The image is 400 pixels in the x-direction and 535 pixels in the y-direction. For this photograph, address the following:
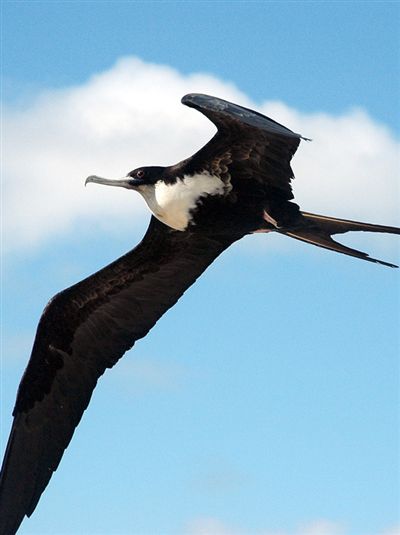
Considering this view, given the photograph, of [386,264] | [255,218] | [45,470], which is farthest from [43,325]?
[386,264]

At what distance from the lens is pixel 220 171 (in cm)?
909

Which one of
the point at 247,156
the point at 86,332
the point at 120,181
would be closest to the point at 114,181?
the point at 120,181

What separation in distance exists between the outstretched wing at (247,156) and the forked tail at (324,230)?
232 mm

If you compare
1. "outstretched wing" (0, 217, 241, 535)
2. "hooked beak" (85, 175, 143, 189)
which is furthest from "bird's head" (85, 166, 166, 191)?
"outstretched wing" (0, 217, 241, 535)

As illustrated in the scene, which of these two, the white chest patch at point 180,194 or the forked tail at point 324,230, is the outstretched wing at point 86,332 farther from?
the forked tail at point 324,230

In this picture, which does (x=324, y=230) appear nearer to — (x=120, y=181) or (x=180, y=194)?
(x=180, y=194)

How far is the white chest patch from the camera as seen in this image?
359 inches

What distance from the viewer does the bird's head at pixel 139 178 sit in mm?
9242

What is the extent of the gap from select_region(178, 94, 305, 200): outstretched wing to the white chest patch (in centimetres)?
7

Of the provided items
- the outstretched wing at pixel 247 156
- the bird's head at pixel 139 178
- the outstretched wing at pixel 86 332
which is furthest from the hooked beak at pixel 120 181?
the outstretched wing at pixel 86 332

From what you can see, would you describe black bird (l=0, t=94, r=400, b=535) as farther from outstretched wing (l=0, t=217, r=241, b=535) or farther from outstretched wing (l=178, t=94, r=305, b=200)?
outstretched wing (l=178, t=94, r=305, b=200)

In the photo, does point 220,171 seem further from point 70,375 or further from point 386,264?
point 70,375

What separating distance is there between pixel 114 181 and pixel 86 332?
137 cm

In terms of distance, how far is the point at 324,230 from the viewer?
9.29m
